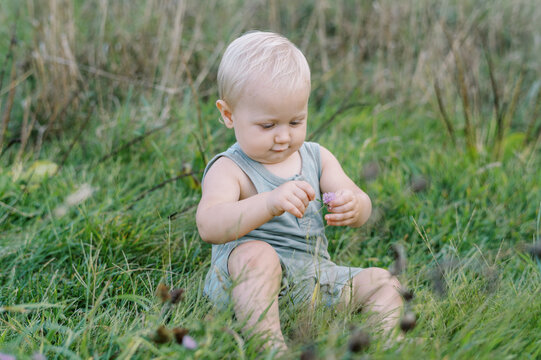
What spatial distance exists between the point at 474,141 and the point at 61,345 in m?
2.38

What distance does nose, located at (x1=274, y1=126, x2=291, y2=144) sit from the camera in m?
1.65

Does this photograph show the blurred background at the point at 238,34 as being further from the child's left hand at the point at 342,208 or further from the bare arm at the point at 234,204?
the child's left hand at the point at 342,208

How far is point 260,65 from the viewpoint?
1596mm

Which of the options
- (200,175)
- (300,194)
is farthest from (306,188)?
(200,175)

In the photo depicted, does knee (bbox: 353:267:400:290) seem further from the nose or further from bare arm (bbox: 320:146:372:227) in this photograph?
the nose

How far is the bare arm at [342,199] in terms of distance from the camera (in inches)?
64.0

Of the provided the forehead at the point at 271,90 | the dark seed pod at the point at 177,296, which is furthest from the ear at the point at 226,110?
the dark seed pod at the point at 177,296

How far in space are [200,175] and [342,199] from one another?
1015 mm

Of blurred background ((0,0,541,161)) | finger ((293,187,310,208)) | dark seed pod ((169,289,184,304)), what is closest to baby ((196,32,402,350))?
finger ((293,187,310,208))

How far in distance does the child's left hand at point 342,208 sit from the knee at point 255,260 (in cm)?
20

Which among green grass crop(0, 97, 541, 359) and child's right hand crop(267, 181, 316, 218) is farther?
child's right hand crop(267, 181, 316, 218)

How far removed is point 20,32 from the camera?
3822mm

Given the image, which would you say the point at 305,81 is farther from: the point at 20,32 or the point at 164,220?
the point at 20,32

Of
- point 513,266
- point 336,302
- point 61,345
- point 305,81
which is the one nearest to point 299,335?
point 336,302
